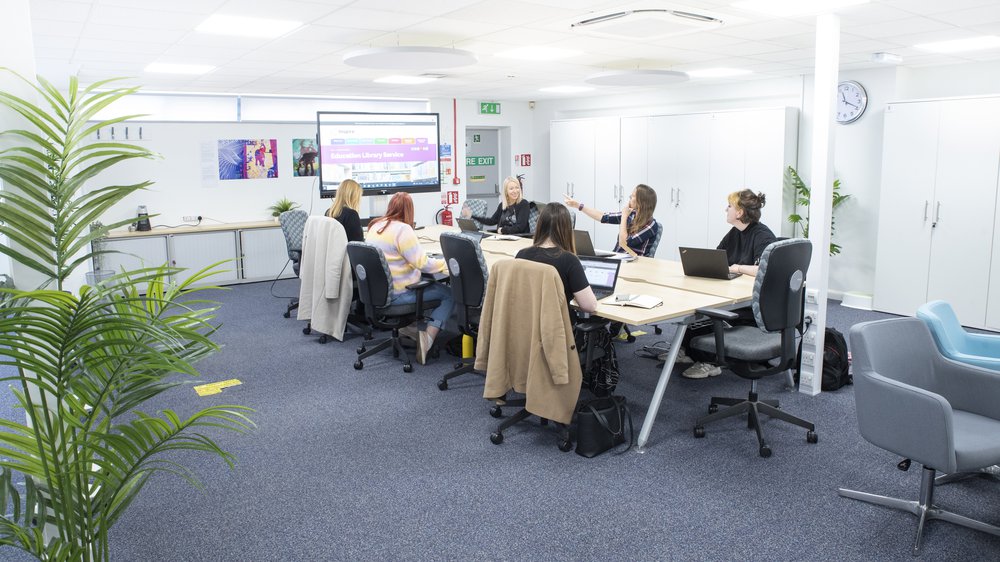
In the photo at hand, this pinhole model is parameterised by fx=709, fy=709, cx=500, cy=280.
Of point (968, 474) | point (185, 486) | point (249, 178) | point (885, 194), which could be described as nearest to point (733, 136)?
point (885, 194)

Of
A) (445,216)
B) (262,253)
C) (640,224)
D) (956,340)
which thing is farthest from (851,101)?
(262,253)

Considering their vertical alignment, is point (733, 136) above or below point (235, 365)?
above

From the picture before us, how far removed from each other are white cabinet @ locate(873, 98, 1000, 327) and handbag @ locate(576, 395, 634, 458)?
4.18 metres

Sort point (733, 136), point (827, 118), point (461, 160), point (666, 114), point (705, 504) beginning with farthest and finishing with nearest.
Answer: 1. point (461, 160)
2. point (666, 114)
3. point (733, 136)
4. point (827, 118)
5. point (705, 504)

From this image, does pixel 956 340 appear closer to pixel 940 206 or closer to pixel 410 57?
pixel 940 206

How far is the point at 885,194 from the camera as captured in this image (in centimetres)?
650

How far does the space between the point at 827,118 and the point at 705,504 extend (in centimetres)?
262

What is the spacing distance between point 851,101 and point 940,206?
1481mm

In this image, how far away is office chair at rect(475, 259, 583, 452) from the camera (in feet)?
11.0

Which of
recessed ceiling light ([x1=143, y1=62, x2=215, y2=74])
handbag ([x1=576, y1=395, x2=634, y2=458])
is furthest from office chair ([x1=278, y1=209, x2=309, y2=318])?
handbag ([x1=576, y1=395, x2=634, y2=458])

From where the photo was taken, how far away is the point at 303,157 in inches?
352

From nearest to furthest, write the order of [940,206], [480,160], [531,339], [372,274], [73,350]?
1. [73,350]
2. [531,339]
3. [372,274]
4. [940,206]
5. [480,160]

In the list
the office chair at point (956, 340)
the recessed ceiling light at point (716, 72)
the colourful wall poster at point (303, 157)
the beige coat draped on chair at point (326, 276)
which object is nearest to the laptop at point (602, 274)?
the office chair at point (956, 340)

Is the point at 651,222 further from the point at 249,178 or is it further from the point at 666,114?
the point at 249,178
